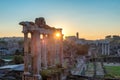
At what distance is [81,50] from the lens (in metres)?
107

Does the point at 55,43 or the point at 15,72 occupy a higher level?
the point at 55,43

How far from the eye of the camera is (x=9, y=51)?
110 m

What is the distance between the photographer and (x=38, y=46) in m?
22.0

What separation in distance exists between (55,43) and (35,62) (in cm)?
576

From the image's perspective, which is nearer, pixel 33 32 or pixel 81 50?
pixel 33 32

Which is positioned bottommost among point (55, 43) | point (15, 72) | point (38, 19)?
point (15, 72)

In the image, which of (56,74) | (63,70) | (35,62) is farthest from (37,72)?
(63,70)

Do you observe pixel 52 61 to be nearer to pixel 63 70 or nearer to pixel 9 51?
pixel 63 70

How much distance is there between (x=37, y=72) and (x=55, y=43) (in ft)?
20.3

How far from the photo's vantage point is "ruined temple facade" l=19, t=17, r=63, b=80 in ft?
71.5

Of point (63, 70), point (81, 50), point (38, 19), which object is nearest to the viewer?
point (38, 19)

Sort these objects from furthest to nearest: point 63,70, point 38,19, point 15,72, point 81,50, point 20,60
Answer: point 81,50
point 20,60
point 15,72
point 63,70
point 38,19

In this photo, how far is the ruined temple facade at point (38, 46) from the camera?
21788mm

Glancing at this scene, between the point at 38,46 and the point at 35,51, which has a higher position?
the point at 38,46
